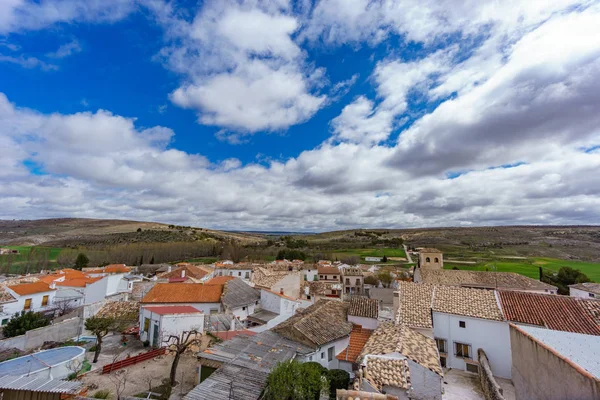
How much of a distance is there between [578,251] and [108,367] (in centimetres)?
11402

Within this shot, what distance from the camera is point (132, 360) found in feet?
55.2

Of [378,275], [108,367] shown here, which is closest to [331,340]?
[108,367]

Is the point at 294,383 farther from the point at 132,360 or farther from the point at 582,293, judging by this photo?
the point at 582,293

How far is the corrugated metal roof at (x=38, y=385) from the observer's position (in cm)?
980

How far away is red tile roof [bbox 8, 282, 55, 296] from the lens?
31.7 meters

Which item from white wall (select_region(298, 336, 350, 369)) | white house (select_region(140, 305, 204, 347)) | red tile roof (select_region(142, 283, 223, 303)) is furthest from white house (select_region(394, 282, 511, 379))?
red tile roof (select_region(142, 283, 223, 303))

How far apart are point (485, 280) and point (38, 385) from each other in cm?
4333

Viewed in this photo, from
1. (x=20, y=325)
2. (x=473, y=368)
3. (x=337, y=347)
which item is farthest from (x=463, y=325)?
(x=20, y=325)

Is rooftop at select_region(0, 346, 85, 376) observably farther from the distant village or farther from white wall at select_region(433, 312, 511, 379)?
white wall at select_region(433, 312, 511, 379)

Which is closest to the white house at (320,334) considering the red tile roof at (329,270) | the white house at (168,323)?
the white house at (168,323)

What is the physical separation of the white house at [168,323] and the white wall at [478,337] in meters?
16.7

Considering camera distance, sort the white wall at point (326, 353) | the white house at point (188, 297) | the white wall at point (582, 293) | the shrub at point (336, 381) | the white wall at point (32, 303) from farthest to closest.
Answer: the white wall at point (32, 303) < the white wall at point (582, 293) < the white house at point (188, 297) < the white wall at point (326, 353) < the shrub at point (336, 381)

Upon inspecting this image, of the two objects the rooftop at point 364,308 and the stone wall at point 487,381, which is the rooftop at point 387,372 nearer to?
the stone wall at point 487,381

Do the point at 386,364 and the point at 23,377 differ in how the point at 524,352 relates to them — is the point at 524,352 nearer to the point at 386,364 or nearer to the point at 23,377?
the point at 386,364
